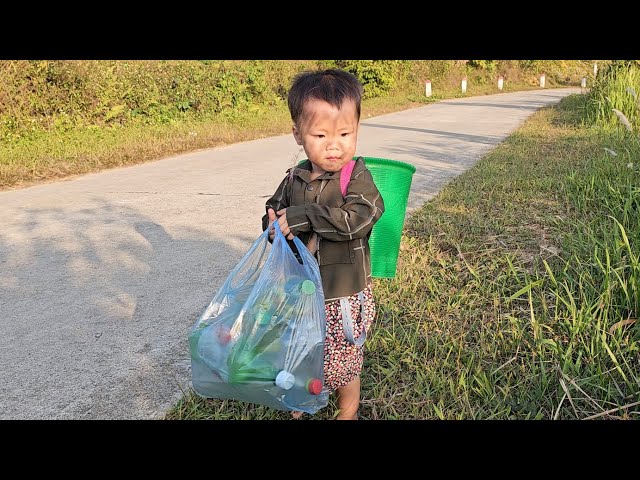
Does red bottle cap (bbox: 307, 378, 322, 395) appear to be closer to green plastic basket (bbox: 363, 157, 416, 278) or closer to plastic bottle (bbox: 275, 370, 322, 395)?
plastic bottle (bbox: 275, 370, 322, 395)

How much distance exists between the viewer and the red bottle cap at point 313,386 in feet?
5.99

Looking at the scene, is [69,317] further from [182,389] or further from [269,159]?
[269,159]

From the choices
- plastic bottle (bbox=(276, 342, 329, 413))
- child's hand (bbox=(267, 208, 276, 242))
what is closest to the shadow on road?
plastic bottle (bbox=(276, 342, 329, 413))

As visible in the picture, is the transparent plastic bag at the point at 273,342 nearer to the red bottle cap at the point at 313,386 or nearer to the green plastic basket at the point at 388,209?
the red bottle cap at the point at 313,386

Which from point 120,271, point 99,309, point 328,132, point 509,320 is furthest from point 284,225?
point 120,271

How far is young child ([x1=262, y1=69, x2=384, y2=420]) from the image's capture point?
1832mm

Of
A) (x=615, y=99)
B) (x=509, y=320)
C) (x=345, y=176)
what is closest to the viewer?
(x=345, y=176)

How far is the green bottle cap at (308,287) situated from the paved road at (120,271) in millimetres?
761

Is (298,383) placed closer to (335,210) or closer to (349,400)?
(349,400)

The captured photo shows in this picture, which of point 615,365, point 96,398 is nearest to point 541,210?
point 615,365

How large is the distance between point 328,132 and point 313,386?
81 centimetres

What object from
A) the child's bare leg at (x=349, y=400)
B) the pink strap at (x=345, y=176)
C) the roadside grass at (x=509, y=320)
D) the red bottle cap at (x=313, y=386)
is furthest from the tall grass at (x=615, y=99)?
the red bottle cap at (x=313, y=386)

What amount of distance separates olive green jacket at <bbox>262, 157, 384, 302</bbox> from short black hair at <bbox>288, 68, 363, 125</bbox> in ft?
0.72

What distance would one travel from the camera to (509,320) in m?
2.55
